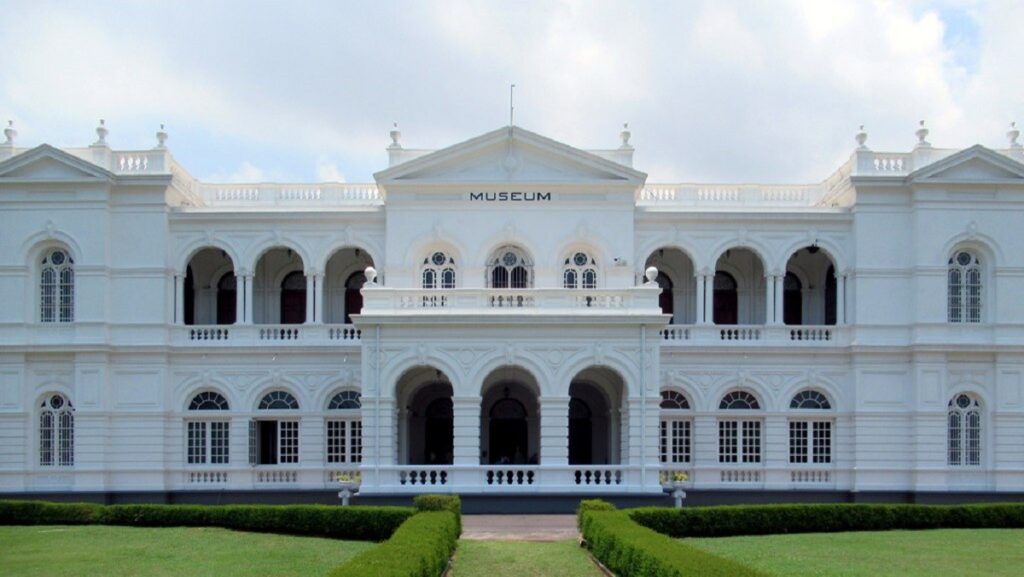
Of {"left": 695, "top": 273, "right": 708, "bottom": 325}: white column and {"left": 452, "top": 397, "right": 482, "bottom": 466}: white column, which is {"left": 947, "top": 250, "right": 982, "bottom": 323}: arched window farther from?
{"left": 452, "top": 397, "right": 482, "bottom": 466}: white column

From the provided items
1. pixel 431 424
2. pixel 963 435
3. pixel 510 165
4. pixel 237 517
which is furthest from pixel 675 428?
pixel 237 517

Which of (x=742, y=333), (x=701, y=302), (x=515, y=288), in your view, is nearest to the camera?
(x=515, y=288)

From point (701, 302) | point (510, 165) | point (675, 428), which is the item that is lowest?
point (675, 428)

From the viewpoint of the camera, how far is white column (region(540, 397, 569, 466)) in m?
33.1

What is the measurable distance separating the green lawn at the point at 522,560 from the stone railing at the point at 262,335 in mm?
12836

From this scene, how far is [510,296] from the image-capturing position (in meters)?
34.0

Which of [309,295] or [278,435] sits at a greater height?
[309,295]

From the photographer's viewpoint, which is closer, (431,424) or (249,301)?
(249,301)

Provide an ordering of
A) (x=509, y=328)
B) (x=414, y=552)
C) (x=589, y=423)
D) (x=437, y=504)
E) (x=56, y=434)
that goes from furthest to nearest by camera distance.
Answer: (x=589, y=423) → (x=56, y=434) → (x=509, y=328) → (x=437, y=504) → (x=414, y=552)

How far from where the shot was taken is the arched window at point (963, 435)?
3662 centimetres

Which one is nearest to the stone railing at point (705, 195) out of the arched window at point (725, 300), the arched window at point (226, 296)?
the arched window at point (725, 300)

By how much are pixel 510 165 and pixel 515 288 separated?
4.05 m

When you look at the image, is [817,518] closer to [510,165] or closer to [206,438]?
[510,165]

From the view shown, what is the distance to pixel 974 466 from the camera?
3647cm
